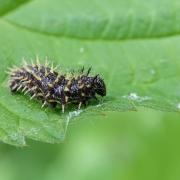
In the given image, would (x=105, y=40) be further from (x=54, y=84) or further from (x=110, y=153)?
(x=110, y=153)


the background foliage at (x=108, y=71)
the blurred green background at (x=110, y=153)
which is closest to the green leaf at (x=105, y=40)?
the background foliage at (x=108, y=71)

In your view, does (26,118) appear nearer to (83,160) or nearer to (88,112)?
(88,112)

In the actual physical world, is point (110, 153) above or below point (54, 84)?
above

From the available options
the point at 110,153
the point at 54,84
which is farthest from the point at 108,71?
the point at 110,153

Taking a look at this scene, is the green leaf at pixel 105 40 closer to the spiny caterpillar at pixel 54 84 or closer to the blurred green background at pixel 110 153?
the spiny caterpillar at pixel 54 84

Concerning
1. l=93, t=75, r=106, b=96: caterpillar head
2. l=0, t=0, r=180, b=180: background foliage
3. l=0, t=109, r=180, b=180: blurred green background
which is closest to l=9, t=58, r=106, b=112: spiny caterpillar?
l=93, t=75, r=106, b=96: caterpillar head

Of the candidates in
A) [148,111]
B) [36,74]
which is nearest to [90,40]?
[36,74]
